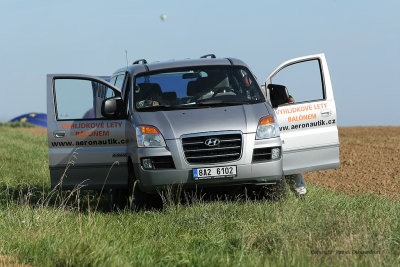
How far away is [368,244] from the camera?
6262 mm

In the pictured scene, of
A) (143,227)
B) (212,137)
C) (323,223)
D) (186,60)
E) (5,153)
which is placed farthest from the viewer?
(5,153)

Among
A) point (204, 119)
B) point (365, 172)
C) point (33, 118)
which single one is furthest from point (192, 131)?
point (33, 118)

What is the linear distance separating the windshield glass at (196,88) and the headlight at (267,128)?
52 cm

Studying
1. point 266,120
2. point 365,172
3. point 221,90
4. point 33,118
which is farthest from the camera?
point 33,118

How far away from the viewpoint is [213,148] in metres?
9.30

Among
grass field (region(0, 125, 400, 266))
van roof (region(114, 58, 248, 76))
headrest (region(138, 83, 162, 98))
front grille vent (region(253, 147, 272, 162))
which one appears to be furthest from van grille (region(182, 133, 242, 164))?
van roof (region(114, 58, 248, 76))

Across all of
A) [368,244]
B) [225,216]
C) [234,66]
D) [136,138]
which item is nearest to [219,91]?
[234,66]

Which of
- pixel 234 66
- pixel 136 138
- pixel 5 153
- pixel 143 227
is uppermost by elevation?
pixel 234 66

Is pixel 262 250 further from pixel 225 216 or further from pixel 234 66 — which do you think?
pixel 234 66

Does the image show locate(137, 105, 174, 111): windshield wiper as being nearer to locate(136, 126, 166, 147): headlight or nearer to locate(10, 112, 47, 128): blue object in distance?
locate(136, 126, 166, 147): headlight

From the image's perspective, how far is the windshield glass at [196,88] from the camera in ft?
32.6

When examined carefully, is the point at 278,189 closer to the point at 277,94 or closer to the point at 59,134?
the point at 277,94

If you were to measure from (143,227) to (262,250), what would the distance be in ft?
6.26

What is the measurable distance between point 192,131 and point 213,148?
0.35 meters
